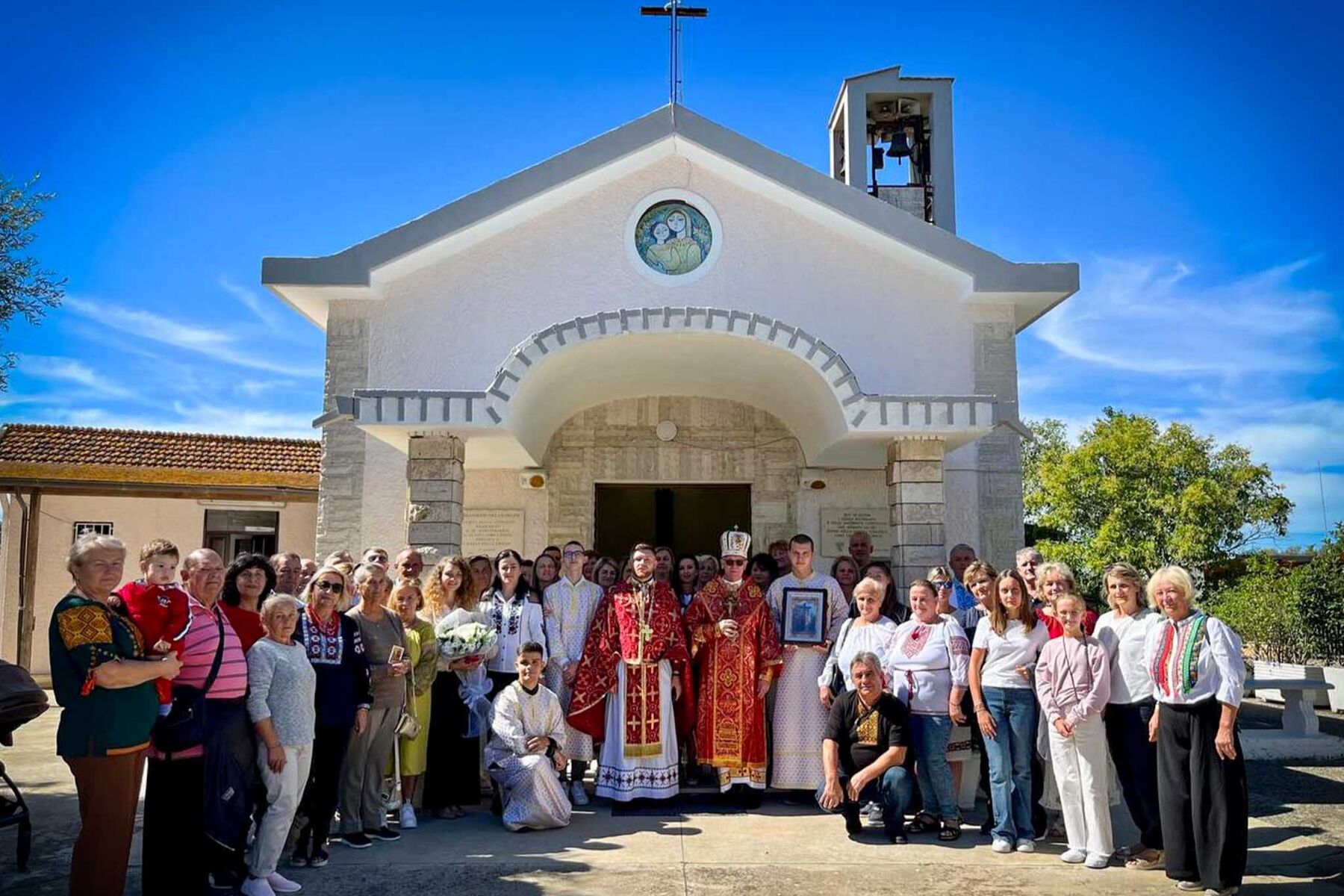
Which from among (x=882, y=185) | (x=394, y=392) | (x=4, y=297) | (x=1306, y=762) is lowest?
(x=1306, y=762)

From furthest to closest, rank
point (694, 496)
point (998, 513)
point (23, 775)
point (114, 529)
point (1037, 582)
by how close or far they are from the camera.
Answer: point (114, 529) → point (694, 496) → point (998, 513) → point (23, 775) → point (1037, 582)

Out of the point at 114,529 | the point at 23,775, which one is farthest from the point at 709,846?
the point at 114,529

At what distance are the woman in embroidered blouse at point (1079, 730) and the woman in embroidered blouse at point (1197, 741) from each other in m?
0.30

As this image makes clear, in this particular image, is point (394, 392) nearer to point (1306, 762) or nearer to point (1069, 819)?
point (1069, 819)

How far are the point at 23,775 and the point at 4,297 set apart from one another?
4.27 m

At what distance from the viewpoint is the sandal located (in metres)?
6.28

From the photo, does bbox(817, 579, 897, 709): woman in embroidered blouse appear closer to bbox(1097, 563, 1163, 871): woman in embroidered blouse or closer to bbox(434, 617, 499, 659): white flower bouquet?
bbox(1097, 563, 1163, 871): woman in embroidered blouse

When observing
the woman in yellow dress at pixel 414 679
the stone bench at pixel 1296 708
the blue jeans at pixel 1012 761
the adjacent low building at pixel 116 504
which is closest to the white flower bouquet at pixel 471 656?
the woman in yellow dress at pixel 414 679

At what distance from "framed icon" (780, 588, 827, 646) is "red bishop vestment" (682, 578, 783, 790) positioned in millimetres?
129

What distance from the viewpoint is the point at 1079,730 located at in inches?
223

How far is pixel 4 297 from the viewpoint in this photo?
9.38 meters

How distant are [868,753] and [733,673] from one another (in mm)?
1165

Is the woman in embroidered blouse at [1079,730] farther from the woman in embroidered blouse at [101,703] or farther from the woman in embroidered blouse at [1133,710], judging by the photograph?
the woman in embroidered blouse at [101,703]

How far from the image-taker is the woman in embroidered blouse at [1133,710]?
560cm
